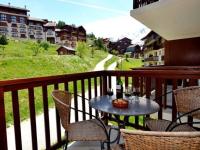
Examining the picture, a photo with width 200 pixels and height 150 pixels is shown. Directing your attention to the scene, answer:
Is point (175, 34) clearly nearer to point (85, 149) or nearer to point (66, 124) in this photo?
point (85, 149)

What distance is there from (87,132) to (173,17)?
475cm

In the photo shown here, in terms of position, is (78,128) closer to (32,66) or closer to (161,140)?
(161,140)

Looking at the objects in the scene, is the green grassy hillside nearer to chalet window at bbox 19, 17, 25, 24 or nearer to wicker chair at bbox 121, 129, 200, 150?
wicker chair at bbox 121, 129, 200, 150

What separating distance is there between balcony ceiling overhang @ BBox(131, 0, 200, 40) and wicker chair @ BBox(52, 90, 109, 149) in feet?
12.6

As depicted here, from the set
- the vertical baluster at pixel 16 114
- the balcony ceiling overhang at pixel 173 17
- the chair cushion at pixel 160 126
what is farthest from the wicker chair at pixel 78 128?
the balcony ceiling overhang at pixel 173 17

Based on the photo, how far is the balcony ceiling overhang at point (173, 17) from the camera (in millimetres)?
5073

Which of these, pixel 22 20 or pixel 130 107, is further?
pixel 22 20

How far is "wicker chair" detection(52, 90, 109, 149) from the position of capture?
6.61 ft

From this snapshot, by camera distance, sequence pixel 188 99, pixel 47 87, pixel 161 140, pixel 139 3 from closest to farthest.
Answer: pixel 161 140 < pixel 188 99 < pixel 47 87 < pixel 139 3

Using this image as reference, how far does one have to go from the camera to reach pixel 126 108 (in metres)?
2.07

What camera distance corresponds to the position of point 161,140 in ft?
3.48

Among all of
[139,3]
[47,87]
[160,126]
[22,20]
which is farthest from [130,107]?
[22,20]

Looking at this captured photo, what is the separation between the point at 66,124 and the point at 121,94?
0.75m

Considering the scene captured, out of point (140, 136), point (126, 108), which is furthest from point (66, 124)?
point (140, 136)
